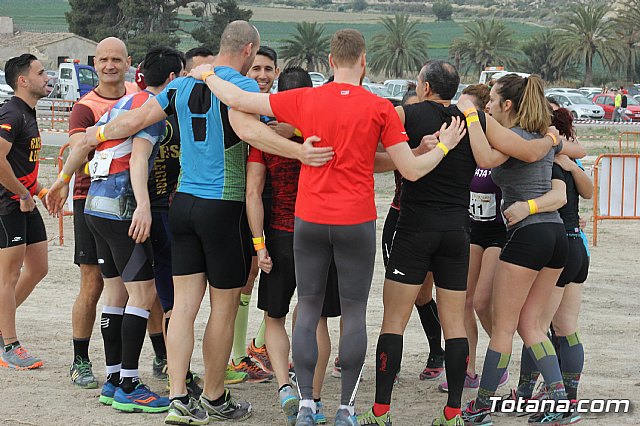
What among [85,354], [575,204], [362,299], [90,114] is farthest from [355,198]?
[85,354]

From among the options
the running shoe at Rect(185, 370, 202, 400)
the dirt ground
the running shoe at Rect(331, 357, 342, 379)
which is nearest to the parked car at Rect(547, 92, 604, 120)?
the dirt ground

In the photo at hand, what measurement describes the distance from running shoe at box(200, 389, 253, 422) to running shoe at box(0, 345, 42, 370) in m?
1.80

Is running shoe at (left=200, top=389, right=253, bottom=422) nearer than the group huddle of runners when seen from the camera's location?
No

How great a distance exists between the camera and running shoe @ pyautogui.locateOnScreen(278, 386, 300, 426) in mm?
5492

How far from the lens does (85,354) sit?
644 cm

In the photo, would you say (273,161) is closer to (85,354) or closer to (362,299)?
(362,299)

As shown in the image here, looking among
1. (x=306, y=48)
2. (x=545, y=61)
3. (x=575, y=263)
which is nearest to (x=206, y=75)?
(x=575, y=263)

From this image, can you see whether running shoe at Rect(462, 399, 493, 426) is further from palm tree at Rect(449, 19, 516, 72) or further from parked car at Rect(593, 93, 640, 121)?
palm tree at Rect(449, 19, 516, 72)

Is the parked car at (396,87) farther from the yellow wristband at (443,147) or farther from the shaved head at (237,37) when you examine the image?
the yellow wristband at (443,147)

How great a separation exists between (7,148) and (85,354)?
1685mm

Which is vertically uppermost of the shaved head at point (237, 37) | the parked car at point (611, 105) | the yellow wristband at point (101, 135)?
the shaved head at point (237, 37)

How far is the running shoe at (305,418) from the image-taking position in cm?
519

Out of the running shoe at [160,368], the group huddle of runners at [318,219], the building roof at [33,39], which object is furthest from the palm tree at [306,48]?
the group huddle of runners at [318,219]

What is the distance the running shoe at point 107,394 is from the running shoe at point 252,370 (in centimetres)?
109
